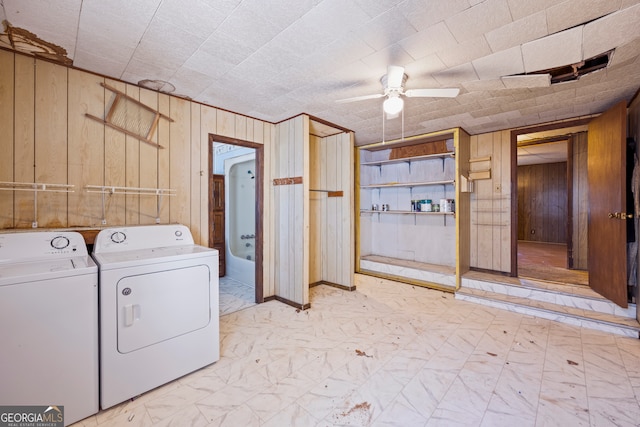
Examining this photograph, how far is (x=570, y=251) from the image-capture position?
14.8ft

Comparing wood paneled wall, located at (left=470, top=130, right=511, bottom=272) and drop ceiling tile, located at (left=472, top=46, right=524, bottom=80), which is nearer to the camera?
drop ceiling tile, located at (left=472, top=46, right=524, bottom=80)

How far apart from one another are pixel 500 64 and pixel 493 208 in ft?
8.44

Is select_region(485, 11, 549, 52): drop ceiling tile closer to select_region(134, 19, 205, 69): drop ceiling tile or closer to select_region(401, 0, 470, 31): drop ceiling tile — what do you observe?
select_region(401, 0, 470, 31): drop ceiling tile

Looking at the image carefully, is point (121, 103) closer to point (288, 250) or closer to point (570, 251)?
point (288, 250)

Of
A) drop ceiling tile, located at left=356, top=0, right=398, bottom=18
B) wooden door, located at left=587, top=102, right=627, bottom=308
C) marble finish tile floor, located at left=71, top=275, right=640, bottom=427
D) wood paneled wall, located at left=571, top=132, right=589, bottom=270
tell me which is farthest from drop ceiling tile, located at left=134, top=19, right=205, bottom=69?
wood paneled wall, located at left=571, top=132, right=589, bottom=270

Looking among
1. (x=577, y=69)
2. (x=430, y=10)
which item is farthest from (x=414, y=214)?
(x=430, y=10)

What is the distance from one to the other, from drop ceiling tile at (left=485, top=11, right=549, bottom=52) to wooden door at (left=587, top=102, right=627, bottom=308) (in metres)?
1.81

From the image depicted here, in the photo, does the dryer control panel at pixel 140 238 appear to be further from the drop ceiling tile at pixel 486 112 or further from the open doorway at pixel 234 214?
the drop ceiling tile at pixel 486 112

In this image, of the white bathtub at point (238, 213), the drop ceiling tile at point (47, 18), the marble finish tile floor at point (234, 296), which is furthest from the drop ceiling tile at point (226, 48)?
the marble finish tile floor at point (234, 296)

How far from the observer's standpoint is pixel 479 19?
5.48ft

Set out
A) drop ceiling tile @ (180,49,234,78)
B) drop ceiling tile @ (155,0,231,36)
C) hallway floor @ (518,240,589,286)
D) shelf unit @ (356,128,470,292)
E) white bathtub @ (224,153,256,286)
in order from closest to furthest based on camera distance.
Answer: drop ceiling tile @ (155,0,231,36)
drop ceiling tile @ (180,49,234,78)
hallway floor @ (518,240,589,286)
shelf unit @ (356,128,470,292)
white bathtub @ (224,153,256,286)

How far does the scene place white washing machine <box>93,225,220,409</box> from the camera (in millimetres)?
1729

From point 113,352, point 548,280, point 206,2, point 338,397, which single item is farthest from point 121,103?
point 548,280

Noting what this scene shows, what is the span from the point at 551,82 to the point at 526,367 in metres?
2.47
